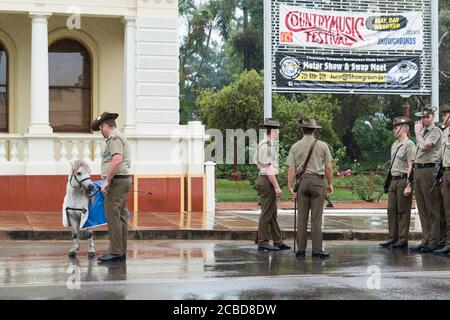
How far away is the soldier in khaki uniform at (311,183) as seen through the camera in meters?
11.9

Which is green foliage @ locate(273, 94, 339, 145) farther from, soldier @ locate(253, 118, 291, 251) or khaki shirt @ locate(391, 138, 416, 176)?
soldier @ locate(253, 118, 291, 251)

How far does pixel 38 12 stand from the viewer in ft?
60.9

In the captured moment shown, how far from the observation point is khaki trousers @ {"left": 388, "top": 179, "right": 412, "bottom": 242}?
13.5m

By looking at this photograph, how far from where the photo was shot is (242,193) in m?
34.1

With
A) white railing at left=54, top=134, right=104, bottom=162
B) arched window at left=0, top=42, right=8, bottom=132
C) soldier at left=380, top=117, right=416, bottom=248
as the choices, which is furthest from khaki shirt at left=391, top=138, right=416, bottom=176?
arched window at left=0, top=42, right=8, bottom=132

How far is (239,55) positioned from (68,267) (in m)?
47.4

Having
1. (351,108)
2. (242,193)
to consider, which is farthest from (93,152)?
(351,108)

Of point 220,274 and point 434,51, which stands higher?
point 434,51

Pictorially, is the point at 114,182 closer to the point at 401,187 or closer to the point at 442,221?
the point at 401,187

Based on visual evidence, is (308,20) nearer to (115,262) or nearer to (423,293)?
(115,262)

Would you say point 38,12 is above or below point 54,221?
above

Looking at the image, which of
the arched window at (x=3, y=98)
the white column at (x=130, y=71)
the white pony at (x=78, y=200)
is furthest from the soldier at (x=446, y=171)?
the arched window at (x=3, y=98)

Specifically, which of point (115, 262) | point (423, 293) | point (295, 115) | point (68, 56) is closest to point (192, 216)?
point (68, 56)

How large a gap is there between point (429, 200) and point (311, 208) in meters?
2.13
